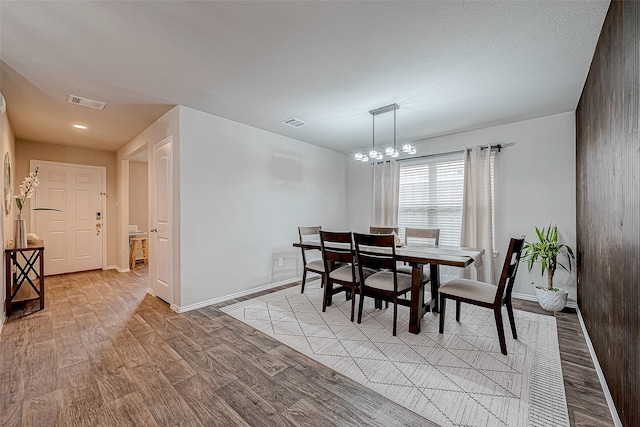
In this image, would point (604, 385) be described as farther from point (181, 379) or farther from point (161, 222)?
point (161, 222)

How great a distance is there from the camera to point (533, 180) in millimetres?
3654

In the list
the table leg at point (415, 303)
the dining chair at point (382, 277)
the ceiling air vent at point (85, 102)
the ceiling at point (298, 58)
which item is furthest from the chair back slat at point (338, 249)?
the ceiling air vent at point (85, 102)

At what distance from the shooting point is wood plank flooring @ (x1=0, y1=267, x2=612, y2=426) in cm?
158

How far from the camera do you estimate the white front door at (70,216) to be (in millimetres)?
4949

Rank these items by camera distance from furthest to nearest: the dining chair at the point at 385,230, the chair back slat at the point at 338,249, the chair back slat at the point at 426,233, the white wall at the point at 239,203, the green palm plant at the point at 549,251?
the dining chair at the point at 385,230 < the chair back slat at the point at 426,233 < the white wall at the point at 239,203 < the green palm plant at the point at 549,251 < the chair back slat at the point at 338,249

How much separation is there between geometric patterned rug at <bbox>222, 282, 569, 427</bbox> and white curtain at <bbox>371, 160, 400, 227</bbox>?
197 centimetres

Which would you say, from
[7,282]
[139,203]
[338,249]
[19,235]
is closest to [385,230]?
[338,249]

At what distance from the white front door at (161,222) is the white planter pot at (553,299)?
4.49 metres

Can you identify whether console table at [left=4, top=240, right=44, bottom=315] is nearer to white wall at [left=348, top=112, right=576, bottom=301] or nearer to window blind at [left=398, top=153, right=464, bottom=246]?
window blind at [left=398, top=153, right=464, bottom=246]

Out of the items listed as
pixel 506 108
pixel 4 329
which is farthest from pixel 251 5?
pixel 4 329

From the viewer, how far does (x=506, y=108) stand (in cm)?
331

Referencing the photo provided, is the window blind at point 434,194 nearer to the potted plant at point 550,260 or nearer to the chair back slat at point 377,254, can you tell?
the potted plant at point 550,260

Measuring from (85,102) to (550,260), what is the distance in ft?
18.9

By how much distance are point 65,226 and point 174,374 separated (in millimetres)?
5031
